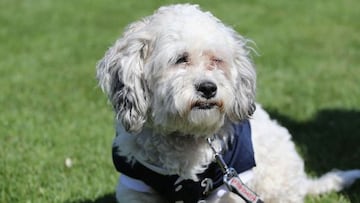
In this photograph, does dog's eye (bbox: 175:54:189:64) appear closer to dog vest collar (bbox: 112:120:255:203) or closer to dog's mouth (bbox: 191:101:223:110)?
dog's mouth (bbox: 191:101:223:110)

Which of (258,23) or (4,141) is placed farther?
(258,23)

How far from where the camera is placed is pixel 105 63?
12.9ft

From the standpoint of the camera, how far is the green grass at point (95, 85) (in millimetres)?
5648

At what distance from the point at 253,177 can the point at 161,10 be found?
1184 mm

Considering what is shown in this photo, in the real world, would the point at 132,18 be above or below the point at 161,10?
below

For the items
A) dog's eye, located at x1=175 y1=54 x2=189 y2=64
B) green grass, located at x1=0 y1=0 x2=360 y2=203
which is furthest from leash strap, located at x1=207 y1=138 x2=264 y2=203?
green grass, located at x1=0 y1=0 x2=360 y2=203

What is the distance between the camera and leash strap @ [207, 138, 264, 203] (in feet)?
12.9

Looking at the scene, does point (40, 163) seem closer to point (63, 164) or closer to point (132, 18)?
point (63, 164)

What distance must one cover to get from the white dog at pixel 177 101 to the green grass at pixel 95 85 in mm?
948

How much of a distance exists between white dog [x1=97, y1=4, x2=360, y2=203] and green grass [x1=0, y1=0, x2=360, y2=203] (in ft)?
3.11

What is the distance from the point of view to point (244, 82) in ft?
13.3

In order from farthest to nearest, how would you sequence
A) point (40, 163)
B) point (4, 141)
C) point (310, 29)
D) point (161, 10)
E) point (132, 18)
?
point (132, 18) < point (310, 29) < point (4, 141) < point (40, 163) < point (161, 10)

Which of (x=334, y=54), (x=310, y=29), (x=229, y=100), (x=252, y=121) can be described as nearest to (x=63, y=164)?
(x=252, y=121)

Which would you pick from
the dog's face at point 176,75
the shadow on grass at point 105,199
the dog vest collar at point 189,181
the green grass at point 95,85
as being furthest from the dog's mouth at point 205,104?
the shadow on grass at point 105,199
